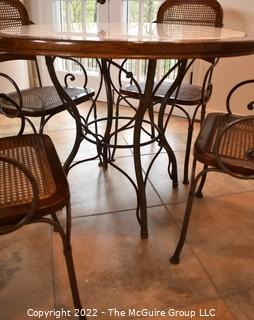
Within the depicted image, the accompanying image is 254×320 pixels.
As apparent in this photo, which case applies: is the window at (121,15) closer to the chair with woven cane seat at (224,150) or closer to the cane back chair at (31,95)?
the cane back chair at (31,95)

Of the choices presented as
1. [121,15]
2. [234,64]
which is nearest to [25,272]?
[234,64]

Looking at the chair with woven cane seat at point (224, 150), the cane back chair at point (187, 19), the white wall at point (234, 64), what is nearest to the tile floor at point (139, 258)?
the chair with woven cane seat at point (224, 150)

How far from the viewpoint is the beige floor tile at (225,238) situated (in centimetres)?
122

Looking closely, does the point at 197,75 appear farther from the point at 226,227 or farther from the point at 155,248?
the point at 155,248

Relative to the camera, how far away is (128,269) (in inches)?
49.2

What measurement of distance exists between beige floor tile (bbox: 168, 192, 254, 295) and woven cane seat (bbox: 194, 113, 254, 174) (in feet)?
1.49

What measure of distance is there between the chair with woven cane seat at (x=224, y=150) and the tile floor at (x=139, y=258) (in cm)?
13

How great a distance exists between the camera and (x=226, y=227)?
149 cm

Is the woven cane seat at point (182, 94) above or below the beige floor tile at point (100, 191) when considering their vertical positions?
above

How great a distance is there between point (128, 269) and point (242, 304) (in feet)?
1.37

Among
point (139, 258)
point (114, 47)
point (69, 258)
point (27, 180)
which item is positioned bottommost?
point (139, 258)

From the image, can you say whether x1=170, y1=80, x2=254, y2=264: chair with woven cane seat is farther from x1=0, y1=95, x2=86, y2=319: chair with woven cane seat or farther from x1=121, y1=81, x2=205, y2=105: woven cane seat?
x1=0, y1=95, x2=86, y2=319: chair with woven cane seat

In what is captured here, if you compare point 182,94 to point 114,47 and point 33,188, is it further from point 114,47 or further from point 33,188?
point 33,188

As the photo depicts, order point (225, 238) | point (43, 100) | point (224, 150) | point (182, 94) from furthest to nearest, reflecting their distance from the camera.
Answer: point (182, 94) → point (43, 100) → point (225, 238) → point (224, 150)
